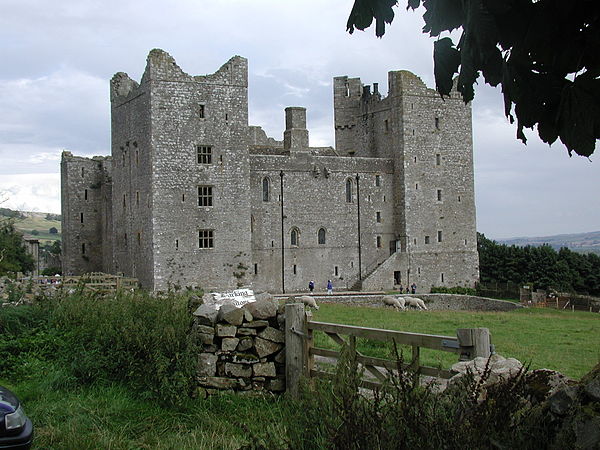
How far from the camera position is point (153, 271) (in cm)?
3791

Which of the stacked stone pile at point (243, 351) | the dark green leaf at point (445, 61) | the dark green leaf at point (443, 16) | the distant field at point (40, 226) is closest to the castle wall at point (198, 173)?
the stacked stone pile at point (243, 351)

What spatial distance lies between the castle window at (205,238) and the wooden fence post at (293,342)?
1150 inches

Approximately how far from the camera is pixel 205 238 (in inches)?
1551

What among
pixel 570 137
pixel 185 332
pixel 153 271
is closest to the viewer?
pixel 570 137

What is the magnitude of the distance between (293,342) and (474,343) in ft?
11.2

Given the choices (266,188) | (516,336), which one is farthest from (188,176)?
(516,336)

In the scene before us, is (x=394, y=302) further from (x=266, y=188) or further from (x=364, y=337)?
(x=364, y=337)

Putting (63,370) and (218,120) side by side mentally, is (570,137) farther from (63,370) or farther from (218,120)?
(218,120)

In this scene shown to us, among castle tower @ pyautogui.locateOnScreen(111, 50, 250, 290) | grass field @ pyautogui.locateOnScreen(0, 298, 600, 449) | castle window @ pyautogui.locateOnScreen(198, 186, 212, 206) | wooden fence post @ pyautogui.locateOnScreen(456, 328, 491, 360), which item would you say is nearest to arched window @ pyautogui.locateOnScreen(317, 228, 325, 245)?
castle tower @ pyautogui.locateOnScreen(111, 50, 250, 290)

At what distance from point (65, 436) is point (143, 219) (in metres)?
31.7

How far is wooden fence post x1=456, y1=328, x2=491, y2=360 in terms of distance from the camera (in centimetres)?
760

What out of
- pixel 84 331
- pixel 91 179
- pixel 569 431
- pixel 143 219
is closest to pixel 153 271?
pixel 143 219

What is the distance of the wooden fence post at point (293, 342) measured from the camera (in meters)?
10.2

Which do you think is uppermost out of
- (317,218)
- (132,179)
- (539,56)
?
(132,179)
